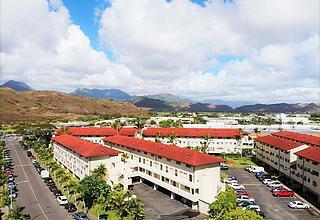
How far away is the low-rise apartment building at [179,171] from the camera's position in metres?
51.4

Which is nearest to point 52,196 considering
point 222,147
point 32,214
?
point 32,214

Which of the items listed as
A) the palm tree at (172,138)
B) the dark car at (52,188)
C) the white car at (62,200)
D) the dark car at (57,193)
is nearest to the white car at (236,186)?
the white car at (62,200)

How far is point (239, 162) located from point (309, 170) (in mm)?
32848

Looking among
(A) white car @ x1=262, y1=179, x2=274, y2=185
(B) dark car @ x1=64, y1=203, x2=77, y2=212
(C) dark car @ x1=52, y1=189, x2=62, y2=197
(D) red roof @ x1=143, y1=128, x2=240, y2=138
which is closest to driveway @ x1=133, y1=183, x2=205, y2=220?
(B) dark car @ x1=64, y1=203, x2=77, y2=212

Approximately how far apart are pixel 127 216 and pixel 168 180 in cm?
1562

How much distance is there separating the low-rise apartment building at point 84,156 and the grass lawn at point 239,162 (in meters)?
36.1

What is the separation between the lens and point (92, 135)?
102125 mm

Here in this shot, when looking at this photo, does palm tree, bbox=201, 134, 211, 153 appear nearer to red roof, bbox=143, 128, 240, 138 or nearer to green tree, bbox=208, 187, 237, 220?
red roof, bbox=143, 128, 240, 138

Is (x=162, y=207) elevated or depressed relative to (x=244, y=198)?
depressed

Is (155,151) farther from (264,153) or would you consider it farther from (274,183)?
(264,153)

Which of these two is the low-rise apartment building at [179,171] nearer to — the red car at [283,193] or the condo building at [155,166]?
the condo building at [155,166]

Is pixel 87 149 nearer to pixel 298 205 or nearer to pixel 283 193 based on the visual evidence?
pixel 283 193

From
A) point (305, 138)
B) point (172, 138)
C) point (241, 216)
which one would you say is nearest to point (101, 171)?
point (241, 216)

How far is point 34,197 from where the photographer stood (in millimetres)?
56656
